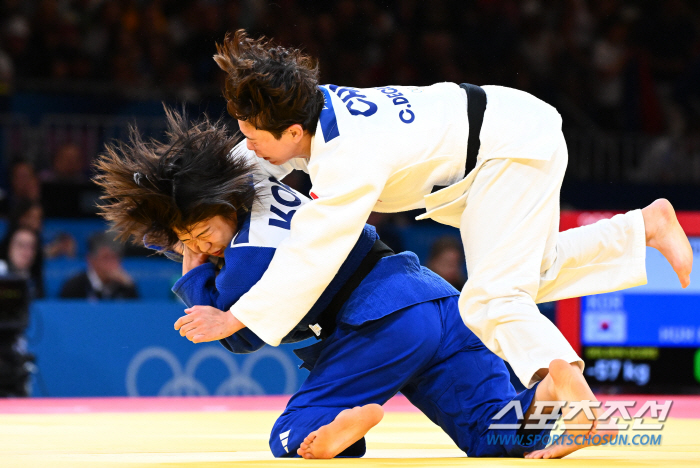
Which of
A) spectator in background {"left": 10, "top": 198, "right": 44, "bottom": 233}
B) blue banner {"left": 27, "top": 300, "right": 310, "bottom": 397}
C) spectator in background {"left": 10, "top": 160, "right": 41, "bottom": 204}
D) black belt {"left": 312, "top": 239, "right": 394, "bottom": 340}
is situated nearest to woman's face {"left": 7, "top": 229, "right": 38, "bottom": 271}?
spectator in background {"left": 10, "top": 198, "right": 44, "bottom": 233}

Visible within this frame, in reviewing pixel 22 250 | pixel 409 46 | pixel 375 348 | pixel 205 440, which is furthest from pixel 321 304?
pixel 409 46

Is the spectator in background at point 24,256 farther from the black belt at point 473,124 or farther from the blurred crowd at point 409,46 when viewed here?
the black belt at point 473,124

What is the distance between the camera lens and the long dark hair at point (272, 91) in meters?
2.59

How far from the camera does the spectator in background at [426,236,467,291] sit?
6223 millimetres

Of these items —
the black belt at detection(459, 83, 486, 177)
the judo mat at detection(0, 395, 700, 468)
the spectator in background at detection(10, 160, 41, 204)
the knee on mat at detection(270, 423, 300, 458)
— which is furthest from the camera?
the spectator in background at detection(10, 160, 41, 204)

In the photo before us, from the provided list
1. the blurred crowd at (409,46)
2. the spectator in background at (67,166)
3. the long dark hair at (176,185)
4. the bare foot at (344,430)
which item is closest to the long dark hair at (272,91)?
the long dark hair at (176,185)

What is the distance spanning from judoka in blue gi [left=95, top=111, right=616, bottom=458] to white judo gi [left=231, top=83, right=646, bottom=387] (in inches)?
5.1

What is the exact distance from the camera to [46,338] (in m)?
5.54

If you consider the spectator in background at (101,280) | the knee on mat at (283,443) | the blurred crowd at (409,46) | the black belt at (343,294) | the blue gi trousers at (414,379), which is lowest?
the spectator in background at (101,280)

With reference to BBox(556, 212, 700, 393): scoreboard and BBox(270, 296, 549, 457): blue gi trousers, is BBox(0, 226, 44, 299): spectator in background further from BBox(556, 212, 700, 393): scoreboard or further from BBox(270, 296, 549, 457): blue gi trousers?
BBox(270, 296, 549, 457): blue gi trousers

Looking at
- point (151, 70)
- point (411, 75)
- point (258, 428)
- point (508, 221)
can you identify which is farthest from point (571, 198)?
point (508, 221)

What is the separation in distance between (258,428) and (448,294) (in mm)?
1152

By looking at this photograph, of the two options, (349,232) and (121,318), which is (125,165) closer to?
(349,232)

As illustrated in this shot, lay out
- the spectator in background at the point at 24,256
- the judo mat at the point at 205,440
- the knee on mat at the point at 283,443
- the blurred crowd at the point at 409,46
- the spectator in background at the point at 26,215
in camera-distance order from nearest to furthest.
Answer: the judo mat at the point at 205,440 → the knee on mat at the point at 283,443 → the spectator in background at the point at 24,256 → the spectator in background at the point at 26,215 → the blurred crowd at the point at 409,46
